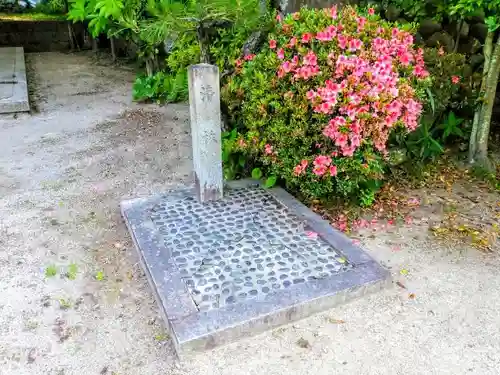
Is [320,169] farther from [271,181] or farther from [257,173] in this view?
[257,173]

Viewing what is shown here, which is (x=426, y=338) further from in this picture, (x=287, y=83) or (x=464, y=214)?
(x=287, y=83)

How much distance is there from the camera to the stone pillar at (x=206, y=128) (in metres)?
2.79

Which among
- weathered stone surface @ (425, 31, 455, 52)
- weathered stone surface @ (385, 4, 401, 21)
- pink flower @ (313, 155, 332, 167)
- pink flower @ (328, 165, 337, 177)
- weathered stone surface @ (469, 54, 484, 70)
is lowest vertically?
pink flower @ (328, 165, 337, 177)

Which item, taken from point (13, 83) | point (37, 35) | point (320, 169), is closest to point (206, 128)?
point (320, 169)

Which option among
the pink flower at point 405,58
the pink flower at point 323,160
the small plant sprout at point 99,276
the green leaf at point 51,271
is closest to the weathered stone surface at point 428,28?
the pink flower at point 405,58

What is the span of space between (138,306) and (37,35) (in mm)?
8864

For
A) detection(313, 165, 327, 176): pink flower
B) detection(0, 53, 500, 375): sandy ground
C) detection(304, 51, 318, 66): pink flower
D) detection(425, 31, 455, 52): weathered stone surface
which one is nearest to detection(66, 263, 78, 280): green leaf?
detection(0, 53, 500, 375): sandy ground

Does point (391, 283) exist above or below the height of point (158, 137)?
below

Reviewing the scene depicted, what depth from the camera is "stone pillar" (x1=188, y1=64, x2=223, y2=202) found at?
Answer: 2.79 meters

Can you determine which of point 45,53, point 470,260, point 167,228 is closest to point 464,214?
point 470,260

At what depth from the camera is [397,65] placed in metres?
2.88

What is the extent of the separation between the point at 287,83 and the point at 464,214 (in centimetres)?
146

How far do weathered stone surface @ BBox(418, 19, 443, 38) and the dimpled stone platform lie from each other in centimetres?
190

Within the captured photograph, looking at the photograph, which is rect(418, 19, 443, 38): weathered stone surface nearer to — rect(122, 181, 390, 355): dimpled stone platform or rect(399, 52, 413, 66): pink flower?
rect(399, 52, 413, 66): pink flower
